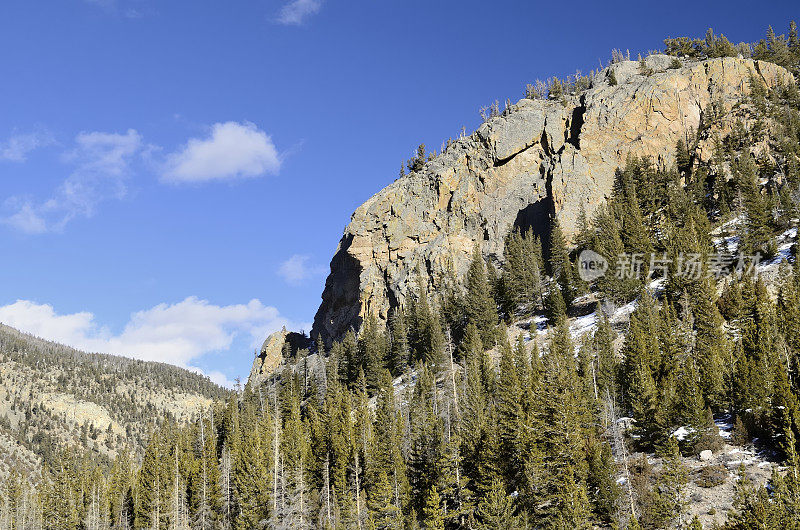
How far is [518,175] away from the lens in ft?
438

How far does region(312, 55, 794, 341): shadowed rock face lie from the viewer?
123 meters

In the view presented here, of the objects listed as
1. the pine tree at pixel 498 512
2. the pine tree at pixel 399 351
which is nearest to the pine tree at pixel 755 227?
the pine tree at pixel 399 351

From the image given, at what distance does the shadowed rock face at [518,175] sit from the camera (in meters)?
123

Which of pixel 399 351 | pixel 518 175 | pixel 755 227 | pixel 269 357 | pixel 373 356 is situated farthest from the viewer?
pixel 269 357

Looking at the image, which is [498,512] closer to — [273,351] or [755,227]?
[755,227]

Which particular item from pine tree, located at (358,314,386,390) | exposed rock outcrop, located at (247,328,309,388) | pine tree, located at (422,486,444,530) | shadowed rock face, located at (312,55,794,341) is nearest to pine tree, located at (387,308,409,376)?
pine tree, located at (358,314,386,390)

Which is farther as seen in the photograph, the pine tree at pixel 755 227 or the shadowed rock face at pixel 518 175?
the shadowed rock face at pixel 518 175

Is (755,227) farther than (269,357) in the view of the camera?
No

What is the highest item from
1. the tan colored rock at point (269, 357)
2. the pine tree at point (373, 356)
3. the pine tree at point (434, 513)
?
the tan colored rock at point (269, 357)

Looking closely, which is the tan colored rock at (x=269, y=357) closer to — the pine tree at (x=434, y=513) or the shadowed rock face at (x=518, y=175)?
the shadowed rock face at (x=518, y=175)

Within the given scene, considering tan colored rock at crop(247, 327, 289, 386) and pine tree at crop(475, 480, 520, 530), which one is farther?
tan colored rock at crop(247, 327, 289, 386)

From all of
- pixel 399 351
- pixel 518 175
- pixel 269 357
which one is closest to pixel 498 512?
pixel 399 351

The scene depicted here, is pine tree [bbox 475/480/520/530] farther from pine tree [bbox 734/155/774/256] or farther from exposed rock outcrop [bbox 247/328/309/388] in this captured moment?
exposed rock outcrop [bbox 247/328/309/388]

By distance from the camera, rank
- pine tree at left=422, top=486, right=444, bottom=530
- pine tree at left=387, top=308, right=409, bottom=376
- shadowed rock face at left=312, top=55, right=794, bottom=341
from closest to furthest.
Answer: pine tree at left=422, top=486, right=444, bottom=530 < pine tree at left=387, top=308, right=409, bottom=376 < shadowed rock face at left=312, top=55, right=794, bottom=341
